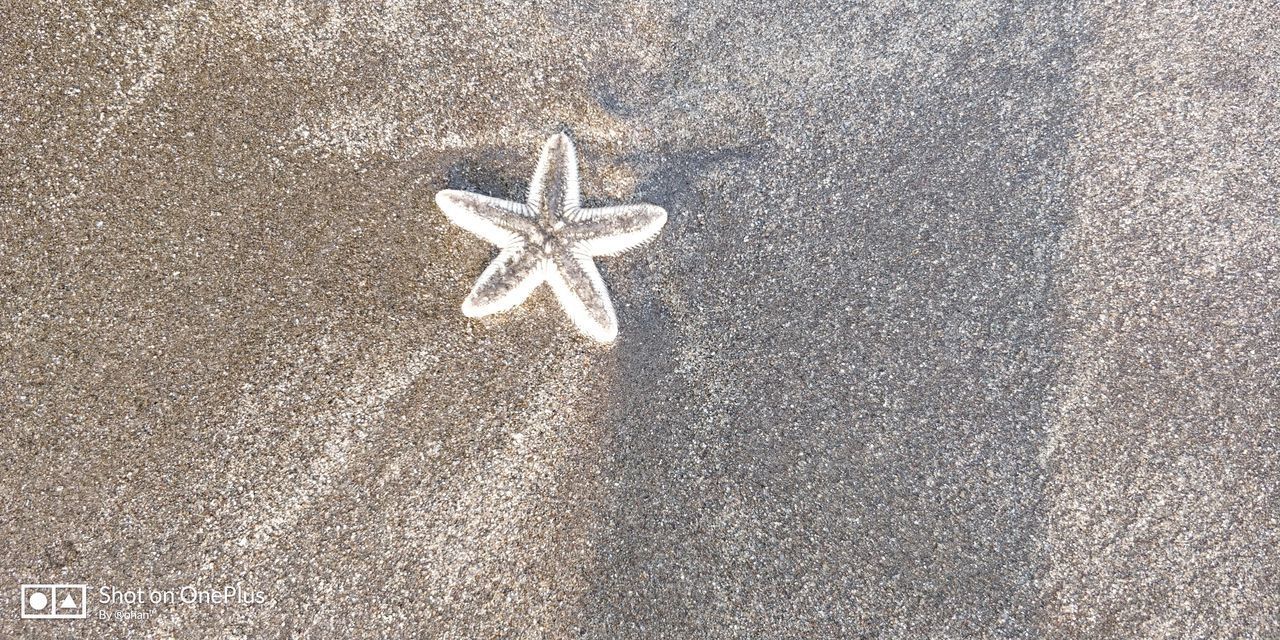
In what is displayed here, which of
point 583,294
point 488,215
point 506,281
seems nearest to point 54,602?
point 506,281

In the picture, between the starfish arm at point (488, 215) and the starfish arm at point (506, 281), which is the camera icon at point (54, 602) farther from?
the starfish arm at point (488, 215)

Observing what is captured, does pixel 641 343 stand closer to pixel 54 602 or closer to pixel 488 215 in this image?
pixel 488 215

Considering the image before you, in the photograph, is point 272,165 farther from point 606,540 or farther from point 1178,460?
point 1178,460

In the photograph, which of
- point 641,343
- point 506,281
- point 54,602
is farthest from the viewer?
point 641,343

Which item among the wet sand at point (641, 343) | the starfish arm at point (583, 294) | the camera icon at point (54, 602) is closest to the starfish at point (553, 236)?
the starfish arm at point (583, 294)

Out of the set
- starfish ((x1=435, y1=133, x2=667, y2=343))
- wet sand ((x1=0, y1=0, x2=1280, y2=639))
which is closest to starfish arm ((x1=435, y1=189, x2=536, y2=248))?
starfish ((x1=435, y1=133, x2=667, y2=343))

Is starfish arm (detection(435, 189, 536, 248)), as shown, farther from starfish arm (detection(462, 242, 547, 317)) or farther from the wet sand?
the wet sand

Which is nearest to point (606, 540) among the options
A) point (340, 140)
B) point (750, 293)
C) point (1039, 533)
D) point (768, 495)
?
point (768, 495)
